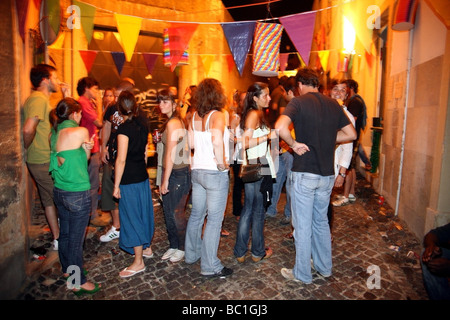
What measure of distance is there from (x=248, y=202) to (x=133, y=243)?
1377mm

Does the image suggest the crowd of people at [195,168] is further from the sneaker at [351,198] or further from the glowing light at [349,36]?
the glowing light at [349,36]

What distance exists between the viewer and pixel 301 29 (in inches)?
205

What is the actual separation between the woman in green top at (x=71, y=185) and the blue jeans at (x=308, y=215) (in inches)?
85.3

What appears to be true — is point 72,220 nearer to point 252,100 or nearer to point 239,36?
→ point 252,100

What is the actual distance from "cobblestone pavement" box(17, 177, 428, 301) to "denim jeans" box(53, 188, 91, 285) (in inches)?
15.3

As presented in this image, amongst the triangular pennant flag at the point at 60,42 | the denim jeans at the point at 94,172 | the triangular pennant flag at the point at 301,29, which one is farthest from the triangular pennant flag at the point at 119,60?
the triangular pennant flag at the point at 301,29

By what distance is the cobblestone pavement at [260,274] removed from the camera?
3057mm

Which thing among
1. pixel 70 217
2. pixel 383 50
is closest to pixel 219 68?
pixel 383 50

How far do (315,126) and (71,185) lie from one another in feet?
8.31

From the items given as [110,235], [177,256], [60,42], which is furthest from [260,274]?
[60,42]

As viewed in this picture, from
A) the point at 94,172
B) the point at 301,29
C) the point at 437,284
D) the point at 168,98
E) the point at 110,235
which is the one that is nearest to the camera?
the point at 437,284

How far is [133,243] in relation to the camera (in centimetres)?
332

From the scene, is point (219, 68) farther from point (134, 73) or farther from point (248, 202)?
point (248, 202)

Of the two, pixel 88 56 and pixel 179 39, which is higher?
pixel 179 39
